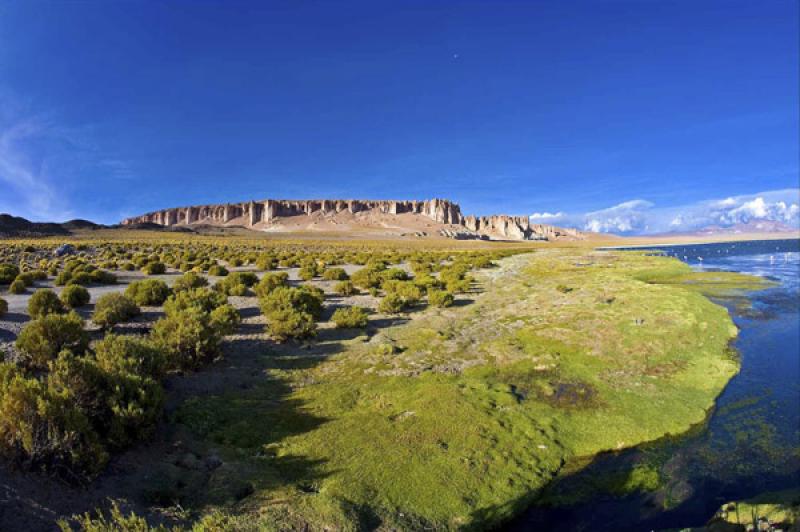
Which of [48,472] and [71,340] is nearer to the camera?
[48,472]

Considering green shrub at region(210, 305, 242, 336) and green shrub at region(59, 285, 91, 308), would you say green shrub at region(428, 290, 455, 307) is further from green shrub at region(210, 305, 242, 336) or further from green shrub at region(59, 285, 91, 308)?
green shrub at region(59, 285, 91, 308)

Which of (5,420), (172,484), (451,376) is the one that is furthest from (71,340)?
(451,376)

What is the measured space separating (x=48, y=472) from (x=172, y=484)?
1.45m

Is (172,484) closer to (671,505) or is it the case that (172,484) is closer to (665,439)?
(671,505)

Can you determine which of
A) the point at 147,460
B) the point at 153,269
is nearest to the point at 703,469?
the point at 147,460

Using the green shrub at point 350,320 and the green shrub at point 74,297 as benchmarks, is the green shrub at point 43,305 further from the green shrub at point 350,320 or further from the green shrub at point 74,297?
the green shrub at point 350,320

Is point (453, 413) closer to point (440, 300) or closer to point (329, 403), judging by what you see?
point (329, 403)

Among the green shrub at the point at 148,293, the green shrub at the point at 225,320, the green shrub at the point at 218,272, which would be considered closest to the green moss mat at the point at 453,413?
the green shrub at the point at 225,320

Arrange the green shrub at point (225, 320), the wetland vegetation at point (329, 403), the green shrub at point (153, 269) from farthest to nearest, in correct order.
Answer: the green shrub at point (153, 269) < the green shrub at point (225, 320) < the wetland vegetation at point (329, 403)

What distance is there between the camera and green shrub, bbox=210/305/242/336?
450 inches

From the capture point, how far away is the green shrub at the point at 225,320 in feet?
37.5

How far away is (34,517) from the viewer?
4.56 meters

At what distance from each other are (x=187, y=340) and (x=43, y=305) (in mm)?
7077

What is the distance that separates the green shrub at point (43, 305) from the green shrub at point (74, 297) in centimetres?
75
